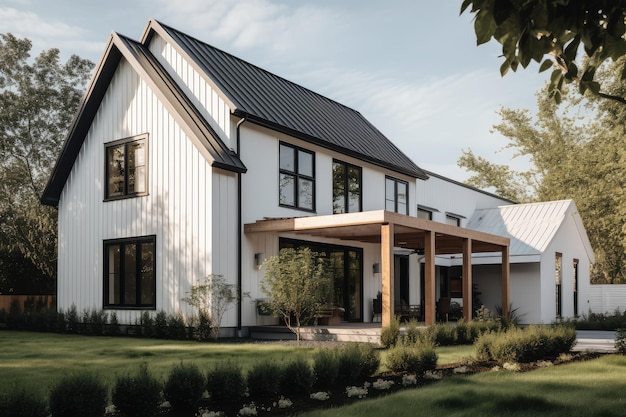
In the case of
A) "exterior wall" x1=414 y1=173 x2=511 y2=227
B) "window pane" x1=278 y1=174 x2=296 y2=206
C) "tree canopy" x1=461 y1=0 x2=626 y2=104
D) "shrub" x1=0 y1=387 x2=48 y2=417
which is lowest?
"shrub" x1=0 y1=387 x2=48 y2=417

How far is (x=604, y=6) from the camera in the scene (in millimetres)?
4500

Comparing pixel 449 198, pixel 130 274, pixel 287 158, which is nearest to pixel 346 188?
pixel 287 158

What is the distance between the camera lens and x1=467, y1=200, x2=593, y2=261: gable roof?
2634cm

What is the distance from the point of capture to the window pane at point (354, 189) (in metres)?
21.2

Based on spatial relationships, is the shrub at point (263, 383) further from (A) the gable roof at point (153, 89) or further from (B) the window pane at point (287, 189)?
(B) the window pane at point (287, 189)

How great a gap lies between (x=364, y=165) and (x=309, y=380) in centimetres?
1419

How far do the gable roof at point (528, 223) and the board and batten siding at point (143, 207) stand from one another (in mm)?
13649

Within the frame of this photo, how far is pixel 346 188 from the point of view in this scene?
69.2ft

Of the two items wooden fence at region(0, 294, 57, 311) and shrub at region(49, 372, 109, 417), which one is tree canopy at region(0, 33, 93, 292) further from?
shrub at region(49, 372, 109, 417)

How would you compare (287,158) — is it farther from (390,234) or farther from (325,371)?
(325,371)

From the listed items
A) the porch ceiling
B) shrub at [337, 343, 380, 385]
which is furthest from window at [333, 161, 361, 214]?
shrub at [337, 343, 380, 385]

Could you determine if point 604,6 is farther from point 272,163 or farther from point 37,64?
point 37,64

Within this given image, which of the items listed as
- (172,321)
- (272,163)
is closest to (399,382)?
(172,321)

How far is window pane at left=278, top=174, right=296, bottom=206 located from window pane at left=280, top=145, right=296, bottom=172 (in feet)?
0.72
